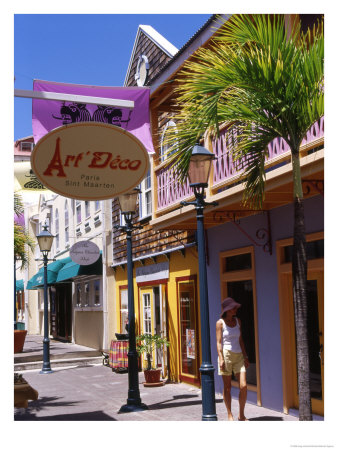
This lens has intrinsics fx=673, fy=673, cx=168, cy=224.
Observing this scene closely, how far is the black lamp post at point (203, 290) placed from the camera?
8164 mm

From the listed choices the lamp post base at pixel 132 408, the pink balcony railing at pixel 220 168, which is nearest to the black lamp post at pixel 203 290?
the pink balcony railing at pixel 220 168

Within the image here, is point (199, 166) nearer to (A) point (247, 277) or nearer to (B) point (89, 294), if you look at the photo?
(A) point (247, 277)

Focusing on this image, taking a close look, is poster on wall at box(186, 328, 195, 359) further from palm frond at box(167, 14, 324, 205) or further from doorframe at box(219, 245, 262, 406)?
palm frond at box(167, 14, 324, 205)

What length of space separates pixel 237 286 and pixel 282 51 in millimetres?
5736

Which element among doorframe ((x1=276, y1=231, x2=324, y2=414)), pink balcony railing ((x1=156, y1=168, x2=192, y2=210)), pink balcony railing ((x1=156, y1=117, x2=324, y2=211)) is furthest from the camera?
pink balcony railing ((x1=156, y1=168, x2=192, y2=210))

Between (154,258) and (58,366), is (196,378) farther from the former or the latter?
(58,366)

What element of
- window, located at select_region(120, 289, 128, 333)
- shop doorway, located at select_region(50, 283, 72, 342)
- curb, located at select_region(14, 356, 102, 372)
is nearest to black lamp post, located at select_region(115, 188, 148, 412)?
window, located at select_region(120, 289, 128, 333)

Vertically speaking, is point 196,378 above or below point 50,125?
below

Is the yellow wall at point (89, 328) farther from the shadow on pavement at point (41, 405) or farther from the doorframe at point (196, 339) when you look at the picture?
the shadow on pavement at point (41, 405)

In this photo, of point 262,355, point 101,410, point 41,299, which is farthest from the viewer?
point 41,299

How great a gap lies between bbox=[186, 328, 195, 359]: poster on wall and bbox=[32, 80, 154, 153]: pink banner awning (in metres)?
6.47

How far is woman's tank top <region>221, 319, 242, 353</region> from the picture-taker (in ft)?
→ 29.0
